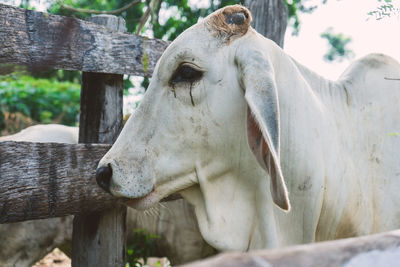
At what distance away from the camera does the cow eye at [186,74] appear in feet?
7.22

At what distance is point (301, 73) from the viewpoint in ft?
8.39

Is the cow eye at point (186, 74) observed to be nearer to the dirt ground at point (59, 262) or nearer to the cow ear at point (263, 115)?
the cow ear at point (263, 115)

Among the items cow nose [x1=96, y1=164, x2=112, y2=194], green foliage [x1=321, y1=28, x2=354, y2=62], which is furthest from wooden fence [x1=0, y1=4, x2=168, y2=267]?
green foliage [x1=321, y1=28, x2=354, y2=62]

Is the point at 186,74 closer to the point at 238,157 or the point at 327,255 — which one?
the point at 238,157

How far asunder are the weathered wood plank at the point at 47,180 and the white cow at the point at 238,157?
23 cm

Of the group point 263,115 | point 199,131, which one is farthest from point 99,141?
point 263,115

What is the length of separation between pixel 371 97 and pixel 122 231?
1.51 meters

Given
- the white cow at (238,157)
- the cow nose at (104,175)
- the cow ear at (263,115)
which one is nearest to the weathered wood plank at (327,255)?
the cow ear at (263,115)

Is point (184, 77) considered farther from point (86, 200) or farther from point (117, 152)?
point (86, 200)

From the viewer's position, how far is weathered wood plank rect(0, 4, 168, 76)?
211 cm

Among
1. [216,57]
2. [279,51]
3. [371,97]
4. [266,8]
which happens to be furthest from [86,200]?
[266,8]

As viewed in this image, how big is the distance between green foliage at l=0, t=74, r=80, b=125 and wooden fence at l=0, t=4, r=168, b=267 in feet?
23.8

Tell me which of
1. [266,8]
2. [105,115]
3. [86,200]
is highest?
[266,8]

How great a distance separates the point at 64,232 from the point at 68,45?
95.4 inches
